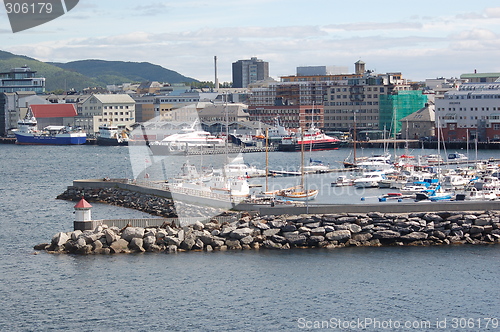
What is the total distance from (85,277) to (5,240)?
4.55m

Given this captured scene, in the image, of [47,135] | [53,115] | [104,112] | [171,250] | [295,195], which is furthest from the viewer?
[53,115]

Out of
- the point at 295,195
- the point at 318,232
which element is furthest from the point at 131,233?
the point at 295,195

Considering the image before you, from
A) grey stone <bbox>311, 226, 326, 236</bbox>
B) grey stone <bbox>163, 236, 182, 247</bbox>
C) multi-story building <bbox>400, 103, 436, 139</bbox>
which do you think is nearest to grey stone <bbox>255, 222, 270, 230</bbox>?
grey stone <bbox>311, 226, 326, 236</bbox>

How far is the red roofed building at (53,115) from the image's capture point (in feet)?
247

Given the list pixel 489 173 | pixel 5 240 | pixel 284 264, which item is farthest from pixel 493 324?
pixel 489 173

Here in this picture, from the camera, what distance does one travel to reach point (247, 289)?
49.9 feet

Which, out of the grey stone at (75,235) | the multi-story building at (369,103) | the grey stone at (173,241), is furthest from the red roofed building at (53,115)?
the grey stone at (173,241)

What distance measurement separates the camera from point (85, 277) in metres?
16.0

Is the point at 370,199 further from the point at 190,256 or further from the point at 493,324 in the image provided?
the point at 493,324

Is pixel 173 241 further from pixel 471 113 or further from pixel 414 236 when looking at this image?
pixel 471 113

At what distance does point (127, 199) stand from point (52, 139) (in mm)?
44642

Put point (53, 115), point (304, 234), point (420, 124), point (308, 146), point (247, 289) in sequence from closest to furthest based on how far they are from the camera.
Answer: point (247, 289) → point (304, 234) → point (308, 146) → point (420, 124) → point (53, 115)

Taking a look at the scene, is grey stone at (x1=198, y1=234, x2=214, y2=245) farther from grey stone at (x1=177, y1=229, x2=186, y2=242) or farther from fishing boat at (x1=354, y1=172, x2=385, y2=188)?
fishing boat at (x1=354, y1=172, x2=385, y2=188)

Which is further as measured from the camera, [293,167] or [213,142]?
[213,142]
